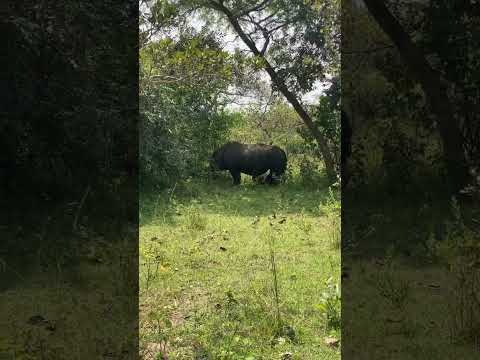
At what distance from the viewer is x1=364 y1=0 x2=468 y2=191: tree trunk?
6.40 feet

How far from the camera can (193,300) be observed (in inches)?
145

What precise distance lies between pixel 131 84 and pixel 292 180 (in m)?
8.94

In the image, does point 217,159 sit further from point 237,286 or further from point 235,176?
point 237,286

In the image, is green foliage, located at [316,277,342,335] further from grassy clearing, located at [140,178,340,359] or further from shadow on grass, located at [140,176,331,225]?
shadow on grass, located at [140,176,331,225]

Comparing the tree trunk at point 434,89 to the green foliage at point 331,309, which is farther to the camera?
the green foliage at point 331,309

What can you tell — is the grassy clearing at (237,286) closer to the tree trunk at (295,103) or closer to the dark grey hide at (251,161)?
the tree trunk at (295,103)

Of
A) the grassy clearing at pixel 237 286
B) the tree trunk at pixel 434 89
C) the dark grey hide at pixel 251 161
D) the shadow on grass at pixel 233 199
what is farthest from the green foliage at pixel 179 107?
the tree trunk at pixel 434 89

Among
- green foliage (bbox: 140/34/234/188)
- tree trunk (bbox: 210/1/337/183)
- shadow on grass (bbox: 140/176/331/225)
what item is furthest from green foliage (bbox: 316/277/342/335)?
tree trunk (bbox: 210/1/337/183)

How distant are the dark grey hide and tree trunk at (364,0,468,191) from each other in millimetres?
9080

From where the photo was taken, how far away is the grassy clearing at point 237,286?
2.89 meters

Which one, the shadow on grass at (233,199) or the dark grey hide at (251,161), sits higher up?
the dark grey hide at (251,161)

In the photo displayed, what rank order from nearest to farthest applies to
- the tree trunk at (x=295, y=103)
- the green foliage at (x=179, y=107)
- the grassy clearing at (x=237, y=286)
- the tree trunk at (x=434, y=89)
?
the tree trunk at (x=434, y=89) < the grassy clearing at (x=237, y=286) < the green foliage at (x=179, y=107) < the tree trunk at (x=295, y=103)

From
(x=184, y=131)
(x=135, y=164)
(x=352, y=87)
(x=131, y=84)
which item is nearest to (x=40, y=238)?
(x=135, y=164)

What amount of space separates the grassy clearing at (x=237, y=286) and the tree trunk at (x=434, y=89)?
4.36 feet
